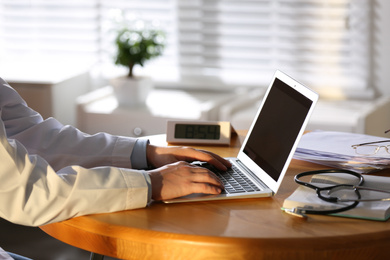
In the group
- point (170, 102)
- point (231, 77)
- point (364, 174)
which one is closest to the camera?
point (364, 174)

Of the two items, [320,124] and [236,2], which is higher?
[236,2]

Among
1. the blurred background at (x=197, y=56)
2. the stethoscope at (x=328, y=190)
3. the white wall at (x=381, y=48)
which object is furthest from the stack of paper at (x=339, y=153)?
the white wall at (x=381, y=48)

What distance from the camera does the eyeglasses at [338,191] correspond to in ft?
3.57

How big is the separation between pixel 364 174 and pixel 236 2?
2.21 m

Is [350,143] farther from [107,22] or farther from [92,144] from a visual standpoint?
[107,22]

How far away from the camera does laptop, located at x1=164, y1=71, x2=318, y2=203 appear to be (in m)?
1.19

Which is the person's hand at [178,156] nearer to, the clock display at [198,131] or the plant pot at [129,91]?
the clock display at [198,131]

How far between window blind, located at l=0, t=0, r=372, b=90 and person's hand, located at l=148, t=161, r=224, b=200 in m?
2.26

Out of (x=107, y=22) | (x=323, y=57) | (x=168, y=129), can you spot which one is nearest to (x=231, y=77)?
(x=323, y=57)

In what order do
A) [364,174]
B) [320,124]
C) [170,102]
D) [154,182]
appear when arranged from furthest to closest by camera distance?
[170,102] → [320,124] → [364,174] → [154,182]

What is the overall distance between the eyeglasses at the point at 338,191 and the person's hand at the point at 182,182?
16 cm

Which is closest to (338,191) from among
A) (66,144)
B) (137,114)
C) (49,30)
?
(66,144)

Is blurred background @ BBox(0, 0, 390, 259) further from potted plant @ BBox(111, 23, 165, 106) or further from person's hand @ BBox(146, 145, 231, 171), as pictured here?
person's hand @ BBox(146, 145, 231, 171)

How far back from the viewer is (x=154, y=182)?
1.16m
